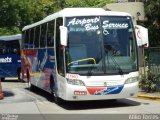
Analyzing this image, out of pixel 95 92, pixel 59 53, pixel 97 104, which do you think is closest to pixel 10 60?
pixel 97 104

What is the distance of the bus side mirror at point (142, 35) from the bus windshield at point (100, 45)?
301mm

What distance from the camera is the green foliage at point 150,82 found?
59.5 ft

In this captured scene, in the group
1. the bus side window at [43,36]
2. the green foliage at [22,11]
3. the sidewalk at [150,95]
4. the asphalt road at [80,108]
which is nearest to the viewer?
the asphalt road at [80,108]

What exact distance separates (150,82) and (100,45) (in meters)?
4.81

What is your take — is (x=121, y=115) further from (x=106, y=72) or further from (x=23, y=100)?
(x=23, y=100)

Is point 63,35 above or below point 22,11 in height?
below

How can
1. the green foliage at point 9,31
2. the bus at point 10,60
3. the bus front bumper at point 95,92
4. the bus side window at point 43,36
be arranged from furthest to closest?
the green foliage at point 9,31 < the bus at point 10,60 < the bus side window at point 43,36 < the bus front bumper at point 95,92

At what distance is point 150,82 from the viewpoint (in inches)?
721

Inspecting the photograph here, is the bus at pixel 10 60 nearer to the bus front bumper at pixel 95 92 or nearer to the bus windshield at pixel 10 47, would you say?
the bus windshield at pixel 10 47

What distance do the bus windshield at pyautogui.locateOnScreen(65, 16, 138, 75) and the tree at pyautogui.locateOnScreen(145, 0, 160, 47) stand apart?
18.5m

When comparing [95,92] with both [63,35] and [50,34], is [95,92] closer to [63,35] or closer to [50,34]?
[63,35]

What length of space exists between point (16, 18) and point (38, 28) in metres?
25.0

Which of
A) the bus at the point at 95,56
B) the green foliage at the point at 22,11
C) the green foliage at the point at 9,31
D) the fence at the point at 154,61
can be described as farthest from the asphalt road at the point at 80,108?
the green foliage at the point at 22,11

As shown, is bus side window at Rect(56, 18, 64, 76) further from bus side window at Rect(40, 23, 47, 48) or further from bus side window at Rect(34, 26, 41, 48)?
bus side window at Rect(34, 26, 41, 48)
